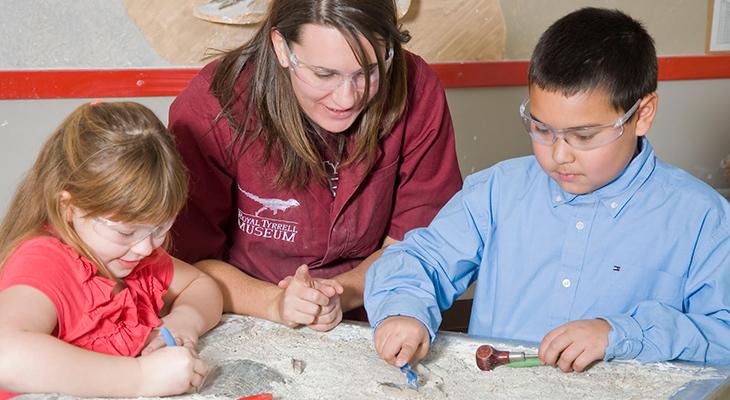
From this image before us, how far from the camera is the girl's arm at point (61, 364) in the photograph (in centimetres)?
110

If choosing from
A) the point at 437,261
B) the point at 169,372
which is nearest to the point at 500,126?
the point at 437,261

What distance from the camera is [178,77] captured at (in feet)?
8.34

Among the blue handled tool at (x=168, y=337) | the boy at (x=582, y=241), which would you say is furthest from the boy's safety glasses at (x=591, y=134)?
the blue handled tool at (x=168, y=337)

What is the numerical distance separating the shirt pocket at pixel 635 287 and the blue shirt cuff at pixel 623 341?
Answer: 15cm

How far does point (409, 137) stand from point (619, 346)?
0.68 metres

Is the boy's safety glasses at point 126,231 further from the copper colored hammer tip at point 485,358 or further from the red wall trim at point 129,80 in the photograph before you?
the red wall trim at point 129,80

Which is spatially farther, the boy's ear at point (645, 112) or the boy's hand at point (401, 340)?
the boy's ear at point (645, 112)

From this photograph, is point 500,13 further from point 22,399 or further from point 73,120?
point 22,399

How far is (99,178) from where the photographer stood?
1229 millimetres

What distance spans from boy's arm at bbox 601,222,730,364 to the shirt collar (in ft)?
0.42

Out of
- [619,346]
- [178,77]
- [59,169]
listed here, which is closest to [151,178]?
[59,169]

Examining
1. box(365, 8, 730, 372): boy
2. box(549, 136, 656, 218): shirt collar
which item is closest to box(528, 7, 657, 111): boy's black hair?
box(365, 8, 730, 372): boy

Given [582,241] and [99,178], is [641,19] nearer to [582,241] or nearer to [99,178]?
[582,241]

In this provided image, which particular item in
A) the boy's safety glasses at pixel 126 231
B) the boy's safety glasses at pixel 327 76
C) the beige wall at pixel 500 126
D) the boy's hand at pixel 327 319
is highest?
the boy's safety glasses at pixel 327 76
